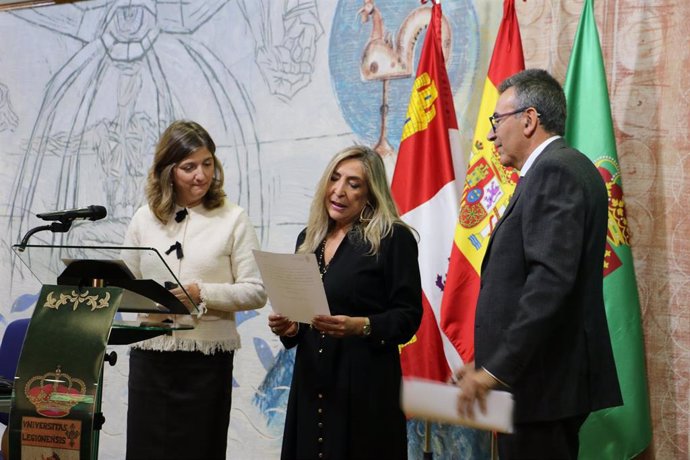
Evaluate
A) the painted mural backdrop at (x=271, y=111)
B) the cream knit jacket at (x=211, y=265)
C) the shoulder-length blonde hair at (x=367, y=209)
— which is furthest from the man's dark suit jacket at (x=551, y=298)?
the painted mural backdrop at (x=271, y=111)

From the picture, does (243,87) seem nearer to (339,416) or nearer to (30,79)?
(30,79)

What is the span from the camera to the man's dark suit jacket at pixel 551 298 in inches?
86.0

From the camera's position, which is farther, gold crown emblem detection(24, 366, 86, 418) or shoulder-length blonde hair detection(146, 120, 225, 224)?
shoulder-length blonde hair detection(146, 120, 225, 224)

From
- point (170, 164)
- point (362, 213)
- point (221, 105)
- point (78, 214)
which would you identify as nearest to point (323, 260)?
point (362, 213)

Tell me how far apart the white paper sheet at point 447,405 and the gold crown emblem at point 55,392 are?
3.16 feet

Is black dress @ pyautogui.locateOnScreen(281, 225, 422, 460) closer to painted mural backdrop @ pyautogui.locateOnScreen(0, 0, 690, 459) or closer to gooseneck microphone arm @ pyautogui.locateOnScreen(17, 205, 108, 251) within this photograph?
gooseneck microphone arm @ pyautogui.locateOnScreen(17, 205, 108, 251)

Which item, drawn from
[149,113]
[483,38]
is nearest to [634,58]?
[483,38]

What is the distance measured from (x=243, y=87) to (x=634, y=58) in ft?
6.75

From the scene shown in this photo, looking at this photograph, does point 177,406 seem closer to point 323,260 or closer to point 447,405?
point 323,260

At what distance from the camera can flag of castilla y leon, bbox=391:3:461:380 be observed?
3.59 metres

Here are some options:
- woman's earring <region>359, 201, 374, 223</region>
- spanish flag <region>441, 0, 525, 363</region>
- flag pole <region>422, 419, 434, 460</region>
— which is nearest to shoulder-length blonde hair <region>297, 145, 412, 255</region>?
woman's earring <region>359, 201, 374, 223</region>

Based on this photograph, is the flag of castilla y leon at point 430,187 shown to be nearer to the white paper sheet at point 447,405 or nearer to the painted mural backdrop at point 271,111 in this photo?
the painted mural backdrop at point 271,111

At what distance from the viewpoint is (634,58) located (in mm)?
3652

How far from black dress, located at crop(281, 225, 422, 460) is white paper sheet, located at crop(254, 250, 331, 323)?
214 mm
